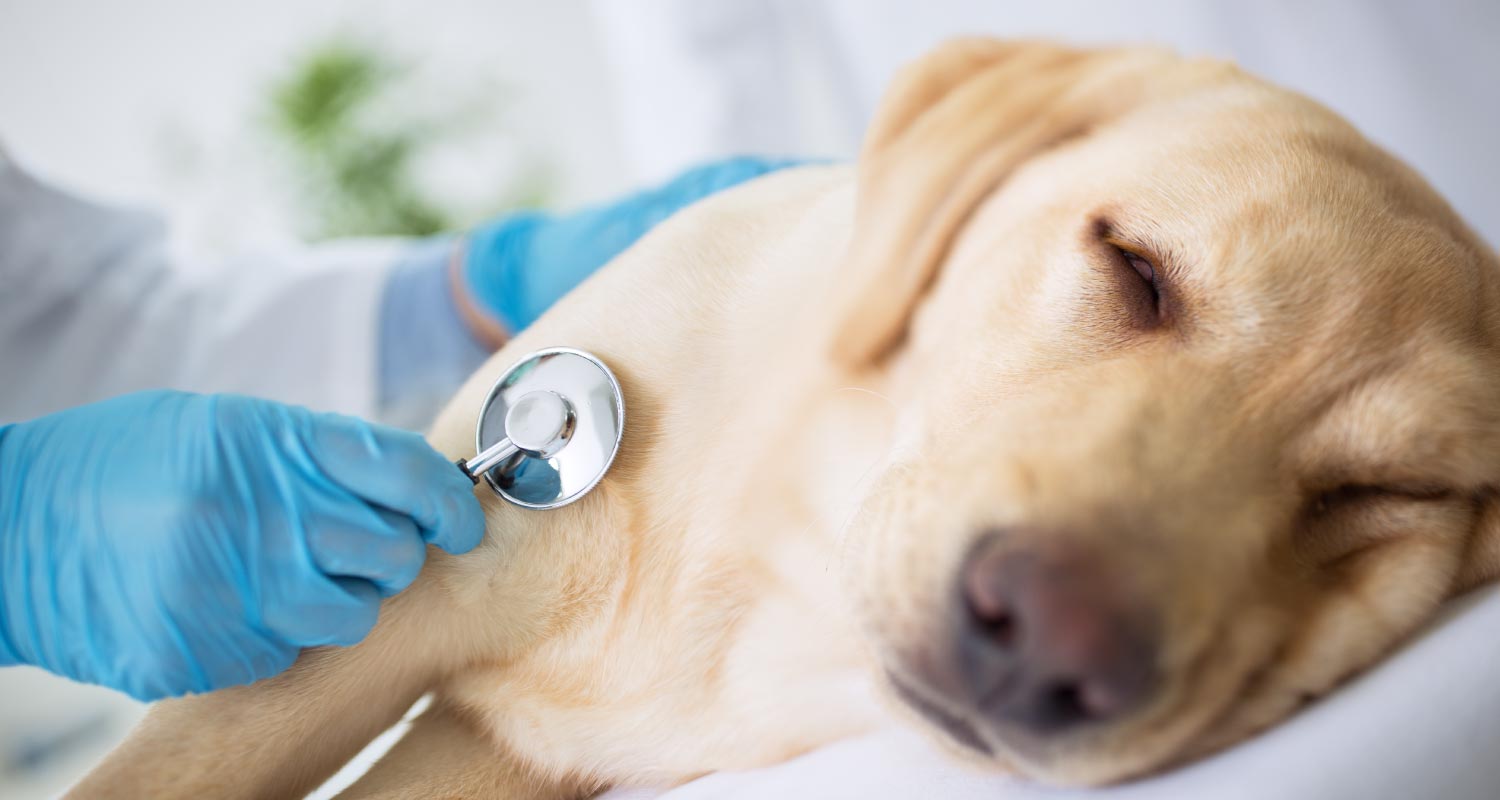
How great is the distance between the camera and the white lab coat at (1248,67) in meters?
0.95

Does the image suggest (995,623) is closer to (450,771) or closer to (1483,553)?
(1483,553)

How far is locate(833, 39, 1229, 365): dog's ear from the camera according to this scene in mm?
1523

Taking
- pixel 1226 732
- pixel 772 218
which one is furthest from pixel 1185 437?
pixel 772 218

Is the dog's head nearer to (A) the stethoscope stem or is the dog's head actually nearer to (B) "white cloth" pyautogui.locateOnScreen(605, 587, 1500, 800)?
(B) "white cloth" pyautogui.locateOnScreen(605, 587, 1500, 800)

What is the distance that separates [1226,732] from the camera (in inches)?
42.4

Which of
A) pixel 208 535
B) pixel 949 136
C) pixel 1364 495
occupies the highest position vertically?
pixel 949 136

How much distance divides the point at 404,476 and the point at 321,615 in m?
0.22

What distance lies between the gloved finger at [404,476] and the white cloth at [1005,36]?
202cm

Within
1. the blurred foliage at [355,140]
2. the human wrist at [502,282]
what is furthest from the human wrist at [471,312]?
the blurred foliage at [355,140]

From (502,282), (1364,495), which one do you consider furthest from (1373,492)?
(502,282)

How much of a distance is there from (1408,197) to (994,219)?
0.61m

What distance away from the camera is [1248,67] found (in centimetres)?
313

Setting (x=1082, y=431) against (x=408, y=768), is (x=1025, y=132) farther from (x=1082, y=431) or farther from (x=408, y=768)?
(x=408, y=768)

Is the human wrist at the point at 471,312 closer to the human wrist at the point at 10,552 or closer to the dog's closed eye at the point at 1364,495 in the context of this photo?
the human wrist at the point at 10,552
